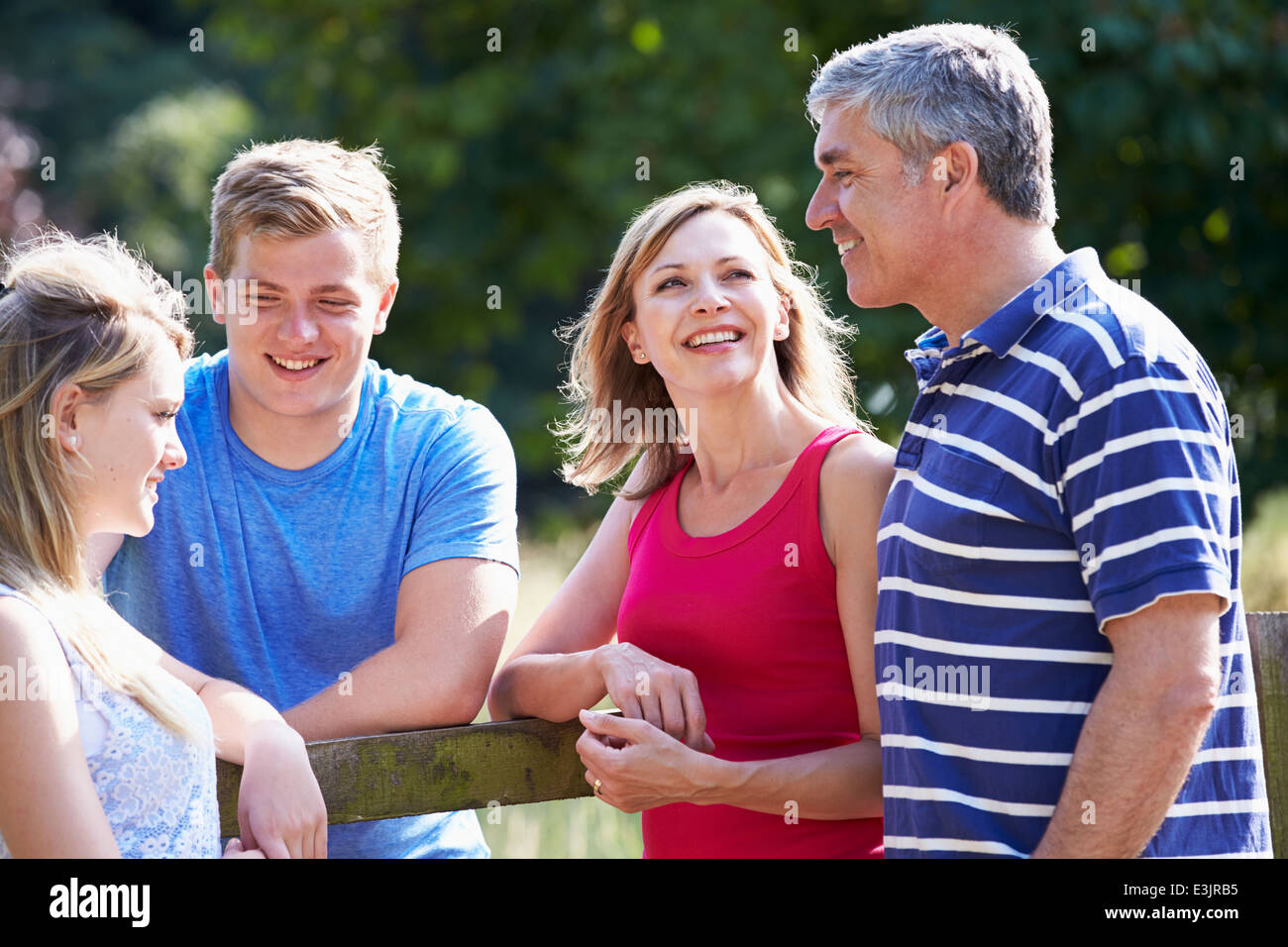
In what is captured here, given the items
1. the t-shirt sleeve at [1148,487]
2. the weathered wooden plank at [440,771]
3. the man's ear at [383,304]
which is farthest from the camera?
the man's ear at [383,304]

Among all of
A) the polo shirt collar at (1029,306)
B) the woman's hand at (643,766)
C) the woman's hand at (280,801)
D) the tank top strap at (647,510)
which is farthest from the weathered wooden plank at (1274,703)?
the woman's hand at (280,801)

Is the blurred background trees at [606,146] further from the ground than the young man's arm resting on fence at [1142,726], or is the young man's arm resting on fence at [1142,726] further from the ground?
the blurred background trees at [606,146]

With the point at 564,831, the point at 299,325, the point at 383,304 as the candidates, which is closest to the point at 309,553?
the point at 299,325

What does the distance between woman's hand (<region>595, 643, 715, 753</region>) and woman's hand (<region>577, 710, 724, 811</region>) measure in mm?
41

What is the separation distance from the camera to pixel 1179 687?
1.82 meters

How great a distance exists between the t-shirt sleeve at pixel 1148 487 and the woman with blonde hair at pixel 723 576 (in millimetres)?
473

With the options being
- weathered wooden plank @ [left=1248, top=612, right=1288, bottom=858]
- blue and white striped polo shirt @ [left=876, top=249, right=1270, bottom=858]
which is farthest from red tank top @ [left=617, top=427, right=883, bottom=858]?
weathered wooden plank @ [left=1248, top=612, right=1288, bottom=858]

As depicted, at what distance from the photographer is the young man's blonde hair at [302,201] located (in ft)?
8.25

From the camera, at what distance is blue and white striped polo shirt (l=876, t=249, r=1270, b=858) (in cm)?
184

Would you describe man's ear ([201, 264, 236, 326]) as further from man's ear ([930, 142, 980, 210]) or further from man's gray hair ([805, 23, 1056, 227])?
man's ear ([930, 142, 980, 210])

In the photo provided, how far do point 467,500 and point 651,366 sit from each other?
0.59 meters

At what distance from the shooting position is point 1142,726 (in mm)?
1830

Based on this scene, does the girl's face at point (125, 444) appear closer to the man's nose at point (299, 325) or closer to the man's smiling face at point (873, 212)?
the man's nose at point (299, 325)

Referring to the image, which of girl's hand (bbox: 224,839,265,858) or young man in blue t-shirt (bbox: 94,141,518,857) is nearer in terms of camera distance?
girl's hand (bbox: 224,839,265,858)
